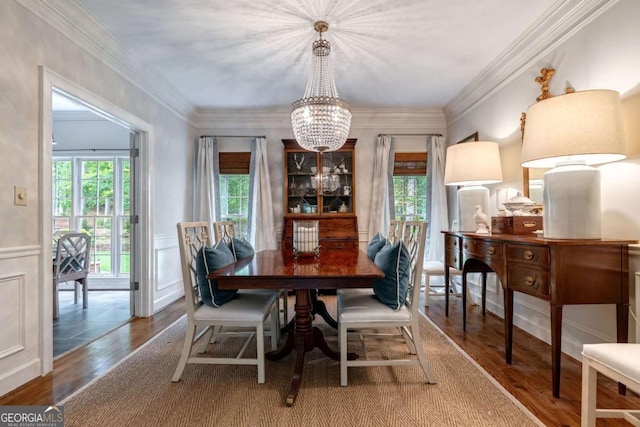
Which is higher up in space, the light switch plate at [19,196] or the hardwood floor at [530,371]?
the light switch plate at [19,196]

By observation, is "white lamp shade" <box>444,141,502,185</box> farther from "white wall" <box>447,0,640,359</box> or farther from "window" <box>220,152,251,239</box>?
"window" <box>220,152,251,239</box>

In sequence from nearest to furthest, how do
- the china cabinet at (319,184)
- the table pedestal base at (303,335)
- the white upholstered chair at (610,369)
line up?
the white upholstered chair at (610,369) → the table pedestal base at (303,335) → the china cabinet at (319,184)

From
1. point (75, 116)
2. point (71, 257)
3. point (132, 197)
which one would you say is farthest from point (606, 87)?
point (75, 116)

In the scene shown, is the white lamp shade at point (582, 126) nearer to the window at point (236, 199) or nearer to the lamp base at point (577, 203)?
the lamp base at point (577, 203)

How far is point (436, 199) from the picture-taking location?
4633 millimetres

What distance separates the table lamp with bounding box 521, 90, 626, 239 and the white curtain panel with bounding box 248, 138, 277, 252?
327cm

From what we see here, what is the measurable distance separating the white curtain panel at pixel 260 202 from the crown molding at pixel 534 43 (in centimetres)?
277

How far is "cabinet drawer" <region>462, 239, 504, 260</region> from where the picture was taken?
2242 mm

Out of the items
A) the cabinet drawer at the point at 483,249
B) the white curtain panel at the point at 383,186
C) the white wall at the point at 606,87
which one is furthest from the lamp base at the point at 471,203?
the white curtain panel at the point at 383,186

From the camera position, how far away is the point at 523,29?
2.64m

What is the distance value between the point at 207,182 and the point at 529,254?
3.98 m

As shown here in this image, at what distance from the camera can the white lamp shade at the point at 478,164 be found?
119 inches

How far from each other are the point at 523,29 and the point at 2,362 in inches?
170

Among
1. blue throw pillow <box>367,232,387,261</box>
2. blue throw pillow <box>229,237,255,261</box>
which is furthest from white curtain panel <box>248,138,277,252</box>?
blue throw pillow <box>367,232,387,261</box>
